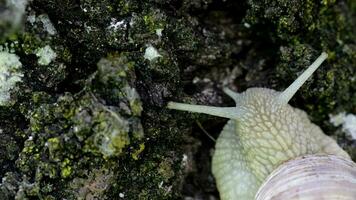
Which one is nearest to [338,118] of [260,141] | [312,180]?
[260,141]

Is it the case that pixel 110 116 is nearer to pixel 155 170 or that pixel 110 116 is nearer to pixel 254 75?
pixel 155 170

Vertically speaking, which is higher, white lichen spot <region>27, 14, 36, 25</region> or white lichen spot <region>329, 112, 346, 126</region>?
white lichen spot <region>27, 14, 36, 25</region>

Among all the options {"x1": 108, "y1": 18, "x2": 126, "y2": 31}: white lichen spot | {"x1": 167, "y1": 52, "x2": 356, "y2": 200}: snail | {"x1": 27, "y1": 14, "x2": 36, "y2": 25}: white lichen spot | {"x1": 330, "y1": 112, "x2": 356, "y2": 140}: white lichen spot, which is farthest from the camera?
{"x1": 330, "y1": 112, "x2": 356, "y2": 140}: white lichen spot

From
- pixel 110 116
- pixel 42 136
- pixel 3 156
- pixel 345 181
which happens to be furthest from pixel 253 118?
pixel 3 156

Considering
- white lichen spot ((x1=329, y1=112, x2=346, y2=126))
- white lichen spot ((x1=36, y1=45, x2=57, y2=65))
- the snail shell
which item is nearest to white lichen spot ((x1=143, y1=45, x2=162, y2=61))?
white lichen spot ((x1=36, y1=45, x2=57, y2=65))

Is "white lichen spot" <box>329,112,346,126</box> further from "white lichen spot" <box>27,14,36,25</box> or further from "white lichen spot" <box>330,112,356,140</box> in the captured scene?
"white lichen spot" <box>27,14,36,25</box>

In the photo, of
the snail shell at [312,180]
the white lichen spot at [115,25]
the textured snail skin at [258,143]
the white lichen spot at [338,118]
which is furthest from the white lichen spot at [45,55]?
the white lichen spot at [338,118]

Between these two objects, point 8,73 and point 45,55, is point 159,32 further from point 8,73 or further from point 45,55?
point 8,73
